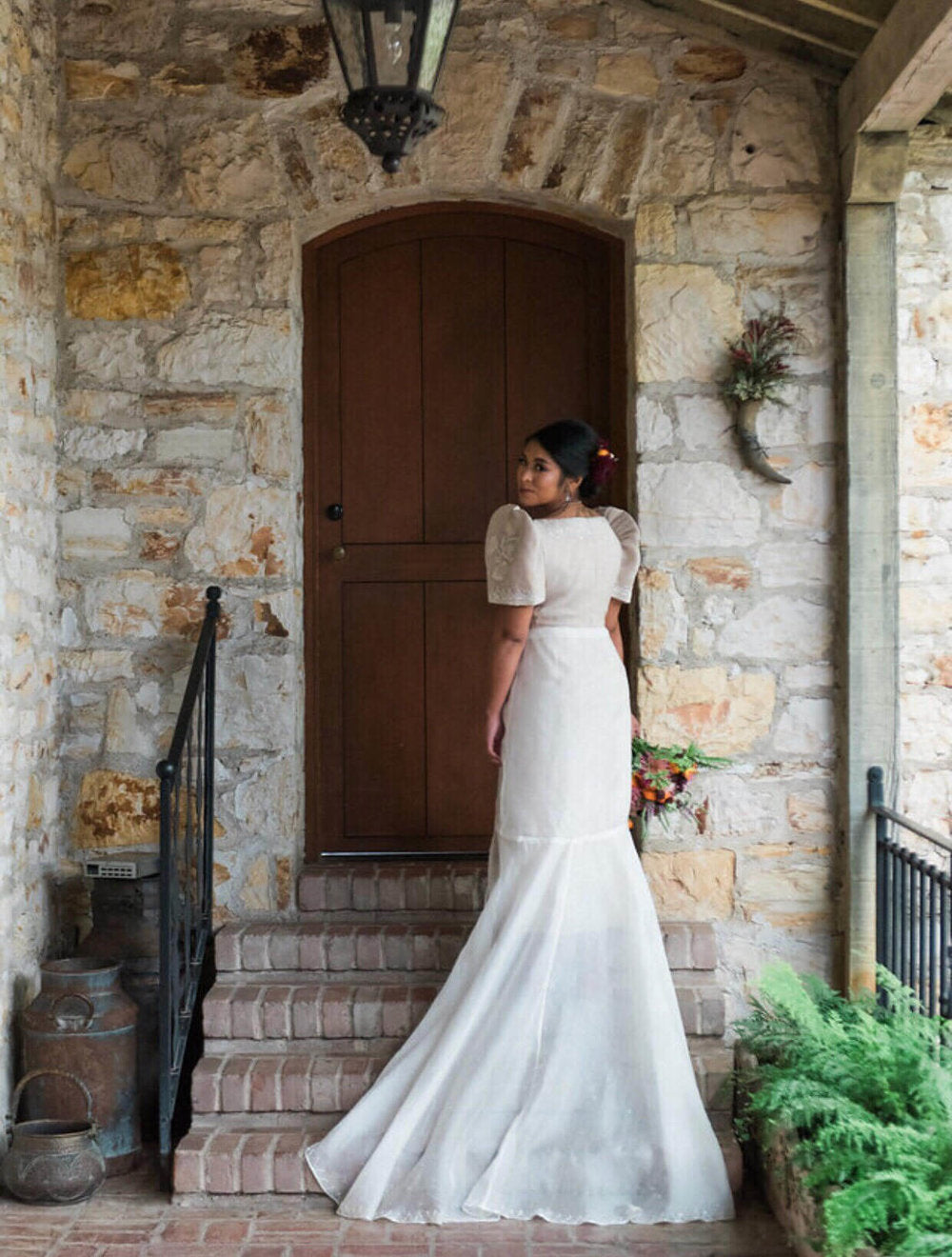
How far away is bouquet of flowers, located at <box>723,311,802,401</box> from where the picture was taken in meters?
4.24

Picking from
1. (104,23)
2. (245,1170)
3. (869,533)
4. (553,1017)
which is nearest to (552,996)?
(553,1017)

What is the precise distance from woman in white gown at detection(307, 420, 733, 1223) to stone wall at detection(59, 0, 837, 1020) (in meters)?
0.68

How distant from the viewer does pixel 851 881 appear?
4227 mm

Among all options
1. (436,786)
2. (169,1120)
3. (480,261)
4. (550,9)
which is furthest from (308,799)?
(550,9)

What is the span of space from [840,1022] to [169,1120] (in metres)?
1.82

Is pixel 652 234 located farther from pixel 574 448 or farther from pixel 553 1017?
pixel 553 1017

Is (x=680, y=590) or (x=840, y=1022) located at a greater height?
(x=680, y=590)

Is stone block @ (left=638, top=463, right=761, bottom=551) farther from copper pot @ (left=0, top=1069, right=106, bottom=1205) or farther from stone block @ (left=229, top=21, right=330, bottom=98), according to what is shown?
copper pot @ (left=0, top=1069, right=106, bottom=1205)

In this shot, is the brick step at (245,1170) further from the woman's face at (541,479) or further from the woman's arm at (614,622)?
the woman's face at (541,479)

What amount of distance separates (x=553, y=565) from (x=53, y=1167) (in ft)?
6.77

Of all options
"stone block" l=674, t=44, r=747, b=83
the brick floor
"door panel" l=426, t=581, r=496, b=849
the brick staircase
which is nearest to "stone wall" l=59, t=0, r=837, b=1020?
"stone block" l=674, t=44, r=747, b=83

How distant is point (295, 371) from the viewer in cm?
444

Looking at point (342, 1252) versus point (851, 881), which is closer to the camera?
point (342, 1252)

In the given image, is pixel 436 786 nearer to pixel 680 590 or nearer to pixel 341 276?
pixel 680 590
